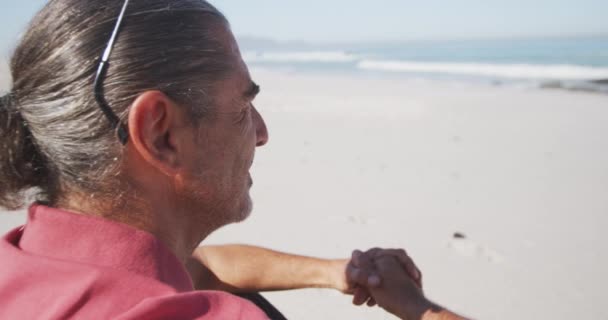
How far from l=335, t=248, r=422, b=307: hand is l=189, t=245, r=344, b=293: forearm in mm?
57

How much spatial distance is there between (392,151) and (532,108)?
5.05m

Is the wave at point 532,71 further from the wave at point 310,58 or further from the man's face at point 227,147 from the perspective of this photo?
the man's face at point 227,147

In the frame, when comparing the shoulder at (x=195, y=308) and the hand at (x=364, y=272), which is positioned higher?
the shoulder at (x=195, y=308)

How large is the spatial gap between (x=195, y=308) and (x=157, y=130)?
38 cm

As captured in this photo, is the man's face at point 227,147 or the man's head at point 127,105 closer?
the man's head at point 127,105

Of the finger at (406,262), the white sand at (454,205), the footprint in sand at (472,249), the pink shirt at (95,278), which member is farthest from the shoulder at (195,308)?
the footprint in sand at (472,249)

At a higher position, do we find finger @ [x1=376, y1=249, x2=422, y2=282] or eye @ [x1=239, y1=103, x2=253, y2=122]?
eye @ [x1=239, y1=103, x2=253, y2=122]

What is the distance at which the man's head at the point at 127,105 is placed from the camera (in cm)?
101

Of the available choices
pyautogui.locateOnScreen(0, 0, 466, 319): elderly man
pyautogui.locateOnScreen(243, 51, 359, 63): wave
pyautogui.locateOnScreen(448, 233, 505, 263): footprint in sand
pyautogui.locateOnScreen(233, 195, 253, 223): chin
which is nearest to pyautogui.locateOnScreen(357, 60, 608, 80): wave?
pyautogui.locateOnScreen(243, 51, 359, 63): wave

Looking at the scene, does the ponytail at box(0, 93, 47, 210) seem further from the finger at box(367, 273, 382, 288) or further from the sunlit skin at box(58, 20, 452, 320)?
the finger at box(367, 273, 382, 288)

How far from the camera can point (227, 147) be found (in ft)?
3.95

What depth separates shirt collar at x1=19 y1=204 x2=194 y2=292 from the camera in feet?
2.91

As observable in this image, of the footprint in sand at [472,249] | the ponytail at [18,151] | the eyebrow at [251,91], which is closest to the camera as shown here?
the ponytail at [18,151]

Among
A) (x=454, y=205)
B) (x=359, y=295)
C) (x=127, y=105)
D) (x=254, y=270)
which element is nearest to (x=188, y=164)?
(x=127, y=105)
